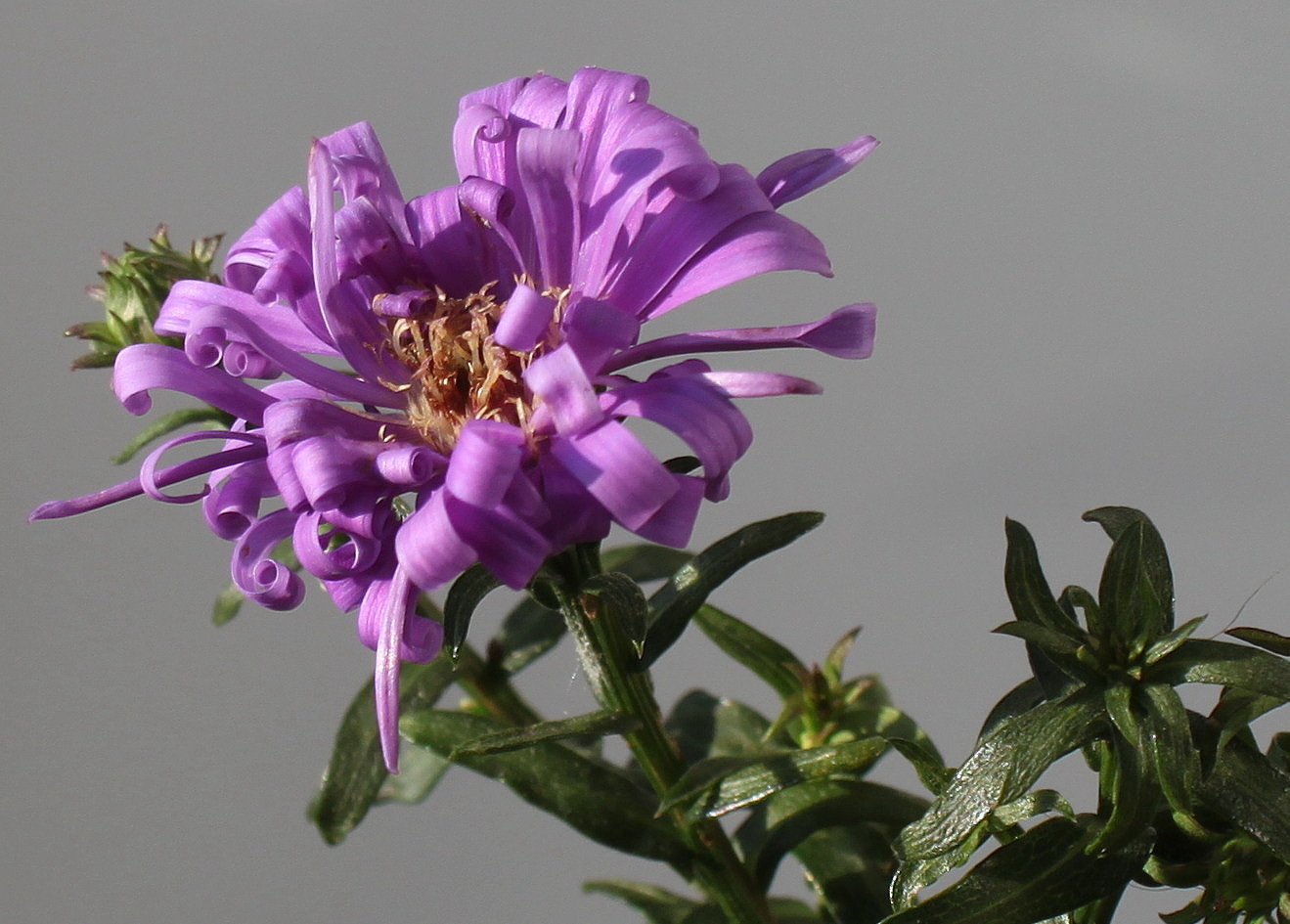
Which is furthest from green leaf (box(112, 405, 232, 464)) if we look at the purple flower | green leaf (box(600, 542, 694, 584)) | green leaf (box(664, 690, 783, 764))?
green leaf (box(664, 690, 783, 764))

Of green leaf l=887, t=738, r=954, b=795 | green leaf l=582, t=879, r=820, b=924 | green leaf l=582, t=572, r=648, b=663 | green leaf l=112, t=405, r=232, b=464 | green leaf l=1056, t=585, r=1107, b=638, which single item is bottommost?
green leaf l=582, t=879, r=820, b=924

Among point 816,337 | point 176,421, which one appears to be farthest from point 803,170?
point 176,421

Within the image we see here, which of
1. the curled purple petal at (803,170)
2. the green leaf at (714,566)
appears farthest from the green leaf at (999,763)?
the curled purple petal at (803,170)

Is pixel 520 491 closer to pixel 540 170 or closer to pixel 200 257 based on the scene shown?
pixel 540 170

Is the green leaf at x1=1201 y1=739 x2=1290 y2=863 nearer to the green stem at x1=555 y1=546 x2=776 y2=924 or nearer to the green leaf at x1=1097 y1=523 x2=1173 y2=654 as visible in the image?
the green leaf at x1=1097 y1=523 x2=1173 y2=654

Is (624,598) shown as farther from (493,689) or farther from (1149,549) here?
(493,689)

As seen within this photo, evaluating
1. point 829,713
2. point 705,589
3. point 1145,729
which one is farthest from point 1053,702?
point 829,713
